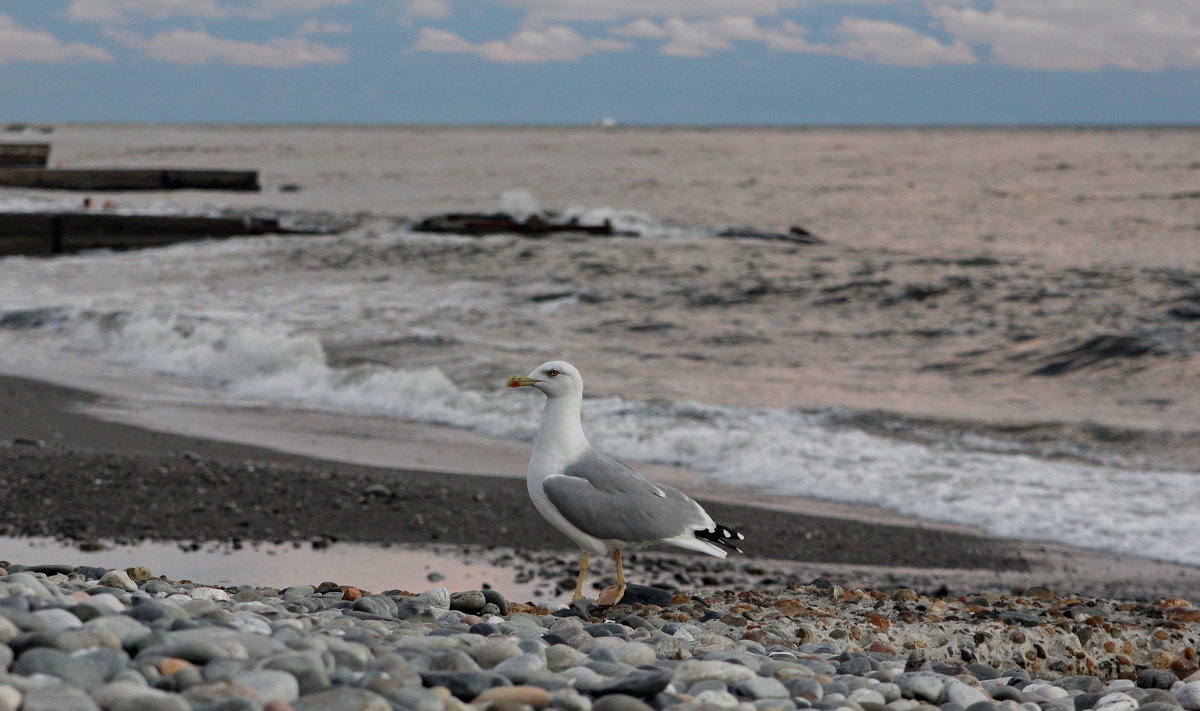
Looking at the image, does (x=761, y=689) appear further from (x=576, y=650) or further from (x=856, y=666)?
(x=856, y=666)

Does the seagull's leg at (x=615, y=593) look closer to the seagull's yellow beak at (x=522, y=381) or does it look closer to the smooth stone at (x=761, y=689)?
the seagull's yellow beak at (x=522, y=381)

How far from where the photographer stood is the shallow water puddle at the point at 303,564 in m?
6.11

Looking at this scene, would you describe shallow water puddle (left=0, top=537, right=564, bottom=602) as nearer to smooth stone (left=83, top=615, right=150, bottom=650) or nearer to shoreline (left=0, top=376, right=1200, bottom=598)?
shoreline (left=0, top=376, right=1200, bottom=598)

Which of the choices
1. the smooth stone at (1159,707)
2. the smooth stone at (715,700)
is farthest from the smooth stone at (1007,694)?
the smooth stone at (715,700)

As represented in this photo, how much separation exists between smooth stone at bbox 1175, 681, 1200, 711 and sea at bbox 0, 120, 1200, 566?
3.67m

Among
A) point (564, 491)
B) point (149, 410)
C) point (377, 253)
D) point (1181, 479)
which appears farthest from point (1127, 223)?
point (564, 491)

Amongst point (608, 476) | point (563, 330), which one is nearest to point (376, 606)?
point (608, 476)

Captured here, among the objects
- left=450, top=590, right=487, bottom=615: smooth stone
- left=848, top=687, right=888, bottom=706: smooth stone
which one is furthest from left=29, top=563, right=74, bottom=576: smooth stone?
left=848, top=687, right=888, bottom=706: smooth stone

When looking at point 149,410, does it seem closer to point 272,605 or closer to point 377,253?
point 272,605

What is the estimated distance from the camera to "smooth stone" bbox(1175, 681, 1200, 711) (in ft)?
12.6

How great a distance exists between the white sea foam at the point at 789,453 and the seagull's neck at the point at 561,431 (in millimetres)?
4047

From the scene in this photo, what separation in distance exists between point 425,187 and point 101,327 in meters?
32.0

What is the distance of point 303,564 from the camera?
640cm

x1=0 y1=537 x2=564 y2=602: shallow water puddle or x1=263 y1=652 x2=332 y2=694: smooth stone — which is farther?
x1=0 y1=537 x2=564 y2=602: shallow water puddle
